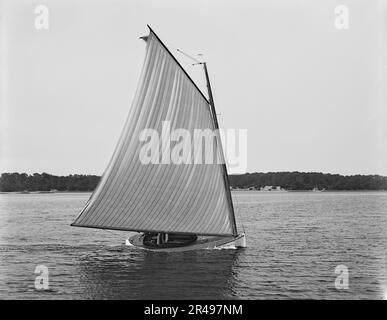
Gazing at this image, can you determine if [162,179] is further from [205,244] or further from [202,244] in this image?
[205,244]

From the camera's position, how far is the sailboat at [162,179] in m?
26.3

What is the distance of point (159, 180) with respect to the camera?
26.6 meters

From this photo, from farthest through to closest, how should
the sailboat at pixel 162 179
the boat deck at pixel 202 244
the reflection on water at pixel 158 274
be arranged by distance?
1. the boat deck at pixel 202 244
2. the sailboat at pixel 162 179
3. the reflection on water at pixel 158 274

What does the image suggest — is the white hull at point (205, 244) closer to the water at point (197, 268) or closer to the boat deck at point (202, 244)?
the boat deck at point (202, 244)

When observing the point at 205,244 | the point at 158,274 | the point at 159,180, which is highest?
the point at 159,180

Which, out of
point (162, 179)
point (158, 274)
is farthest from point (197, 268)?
point (162, 179)

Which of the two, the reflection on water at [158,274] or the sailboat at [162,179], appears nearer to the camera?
the reflection on water at [158,274]

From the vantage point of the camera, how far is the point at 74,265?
28.2m

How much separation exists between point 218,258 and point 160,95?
10592 mm

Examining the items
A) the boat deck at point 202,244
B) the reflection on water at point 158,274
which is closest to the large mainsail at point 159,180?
the boat deck at point 202,244

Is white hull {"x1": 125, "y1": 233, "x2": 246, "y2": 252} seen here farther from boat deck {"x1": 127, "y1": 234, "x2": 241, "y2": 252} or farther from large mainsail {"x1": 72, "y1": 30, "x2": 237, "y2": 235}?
large mainsail {"x1": 72, "y1": 30, "x2": 237, "y2": 235}

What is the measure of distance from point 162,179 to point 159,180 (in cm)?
18
